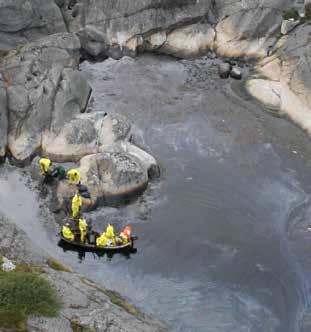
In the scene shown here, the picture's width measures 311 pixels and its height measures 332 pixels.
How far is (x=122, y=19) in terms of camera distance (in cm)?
5369

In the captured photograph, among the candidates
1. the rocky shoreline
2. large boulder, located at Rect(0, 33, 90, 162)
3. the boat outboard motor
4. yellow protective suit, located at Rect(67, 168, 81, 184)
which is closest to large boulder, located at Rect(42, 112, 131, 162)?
the rocky shoreline

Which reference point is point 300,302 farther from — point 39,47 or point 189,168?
point 39,47

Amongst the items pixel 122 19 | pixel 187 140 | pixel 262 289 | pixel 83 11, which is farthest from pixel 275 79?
pixel 262 289

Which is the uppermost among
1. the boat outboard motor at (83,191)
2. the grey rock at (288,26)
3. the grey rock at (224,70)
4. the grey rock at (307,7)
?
the grey rock at (307,7)

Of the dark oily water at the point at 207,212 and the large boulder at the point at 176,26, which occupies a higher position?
the large boulder at the point at 176,26

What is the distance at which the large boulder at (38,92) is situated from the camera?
4134cm

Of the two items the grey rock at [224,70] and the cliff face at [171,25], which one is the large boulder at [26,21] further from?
the grey rock at [224,70]

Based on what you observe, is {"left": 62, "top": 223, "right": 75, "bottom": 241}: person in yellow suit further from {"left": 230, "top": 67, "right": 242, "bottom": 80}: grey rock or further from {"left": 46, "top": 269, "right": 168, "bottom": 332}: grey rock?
{"left": 230, "top": 67, "right": 242, "bottom": 80}: grey rock

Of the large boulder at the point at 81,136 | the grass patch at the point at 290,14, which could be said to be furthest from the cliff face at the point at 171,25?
the large boulder at the point at 81,136

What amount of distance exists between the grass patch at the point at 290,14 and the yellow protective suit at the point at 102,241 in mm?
31410

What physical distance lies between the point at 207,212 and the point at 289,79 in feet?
56.0

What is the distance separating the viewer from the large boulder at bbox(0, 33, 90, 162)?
41.3 meters

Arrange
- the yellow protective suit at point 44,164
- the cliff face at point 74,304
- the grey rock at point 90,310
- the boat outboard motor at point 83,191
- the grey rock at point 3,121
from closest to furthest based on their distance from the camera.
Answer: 1. the cliff face at point 74,304
2. the grey rock at point 90,310
3. the boat outboard motor at point 83,191
4. the yellow protective suit at point 44,164
5. the grey rock at point 3,121

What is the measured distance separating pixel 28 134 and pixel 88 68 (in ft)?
43.4
